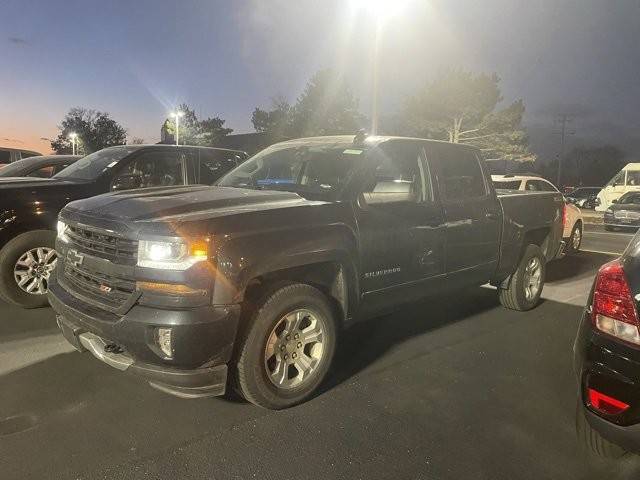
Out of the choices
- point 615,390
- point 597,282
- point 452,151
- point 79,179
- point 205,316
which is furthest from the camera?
point 79,179

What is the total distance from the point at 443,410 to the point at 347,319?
90cm

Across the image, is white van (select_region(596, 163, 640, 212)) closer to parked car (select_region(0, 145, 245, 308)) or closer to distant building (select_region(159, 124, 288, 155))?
parked car (select_region(0, 145, 245, 308))

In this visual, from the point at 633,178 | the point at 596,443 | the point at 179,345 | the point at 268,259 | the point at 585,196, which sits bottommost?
the point at 585,196

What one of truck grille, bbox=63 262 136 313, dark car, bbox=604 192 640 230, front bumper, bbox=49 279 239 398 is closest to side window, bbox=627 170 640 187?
dark car, bbox=604 192 640 230

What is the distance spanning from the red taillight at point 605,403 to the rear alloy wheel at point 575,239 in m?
9.67

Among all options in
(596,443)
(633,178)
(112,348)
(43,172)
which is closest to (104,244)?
(112,348)

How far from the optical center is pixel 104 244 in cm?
316

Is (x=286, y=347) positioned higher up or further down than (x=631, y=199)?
higher up

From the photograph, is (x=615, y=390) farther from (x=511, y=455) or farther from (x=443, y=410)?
(x=443, y=410)

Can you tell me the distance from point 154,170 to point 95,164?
70cm

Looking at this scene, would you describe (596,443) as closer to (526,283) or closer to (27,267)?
(526,283)

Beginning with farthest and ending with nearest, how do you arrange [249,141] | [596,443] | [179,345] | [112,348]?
[249,141]
[112,348]
[179,345]
[596,443]

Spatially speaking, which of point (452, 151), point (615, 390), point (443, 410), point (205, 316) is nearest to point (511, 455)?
point (443, 410)

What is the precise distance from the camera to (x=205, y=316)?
2.84 meters
